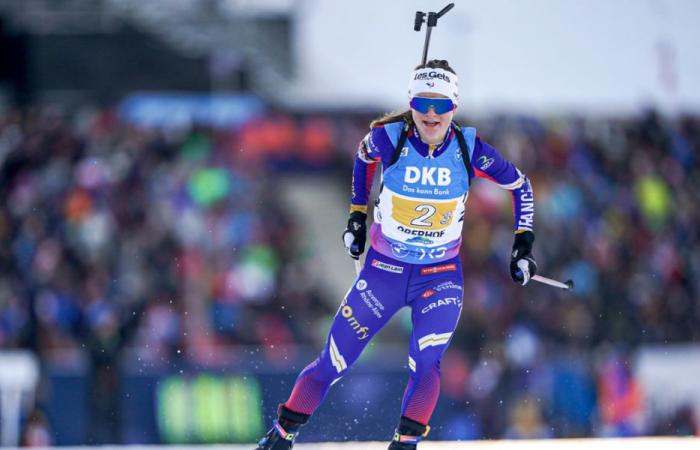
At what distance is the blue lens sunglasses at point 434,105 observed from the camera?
641 cm

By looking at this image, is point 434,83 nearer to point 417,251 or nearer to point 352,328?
point 417,251

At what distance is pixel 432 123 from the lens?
643 centimetres

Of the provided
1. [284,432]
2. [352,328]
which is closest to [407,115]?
[352,328]

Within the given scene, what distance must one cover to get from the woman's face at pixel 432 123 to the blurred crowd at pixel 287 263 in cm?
536

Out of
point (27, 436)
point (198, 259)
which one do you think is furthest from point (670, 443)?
point (198, 259)

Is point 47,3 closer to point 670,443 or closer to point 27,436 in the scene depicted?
point 27,436

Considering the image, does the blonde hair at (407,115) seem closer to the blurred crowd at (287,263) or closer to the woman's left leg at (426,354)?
the woman's left leg at (426,354)

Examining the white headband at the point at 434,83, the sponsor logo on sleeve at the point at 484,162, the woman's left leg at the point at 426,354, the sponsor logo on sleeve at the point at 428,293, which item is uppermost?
the white headband at the point at 434,83

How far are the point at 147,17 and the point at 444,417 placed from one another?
1095cm

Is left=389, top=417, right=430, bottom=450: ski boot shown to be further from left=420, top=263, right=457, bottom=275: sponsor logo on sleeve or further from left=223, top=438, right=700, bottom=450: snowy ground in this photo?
left=223, top=438, right=700, bottom=450: snowy ground

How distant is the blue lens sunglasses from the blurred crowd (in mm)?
5469

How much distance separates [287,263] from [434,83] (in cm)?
888

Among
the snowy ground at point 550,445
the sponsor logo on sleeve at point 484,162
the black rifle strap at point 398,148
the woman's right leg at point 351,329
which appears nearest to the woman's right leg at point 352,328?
the woman's right leg at point 351,329

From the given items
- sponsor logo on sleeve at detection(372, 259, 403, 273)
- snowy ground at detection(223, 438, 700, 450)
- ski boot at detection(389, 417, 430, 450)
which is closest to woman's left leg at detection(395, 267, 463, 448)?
ski boot at detection(389, 417, 430, 450)
